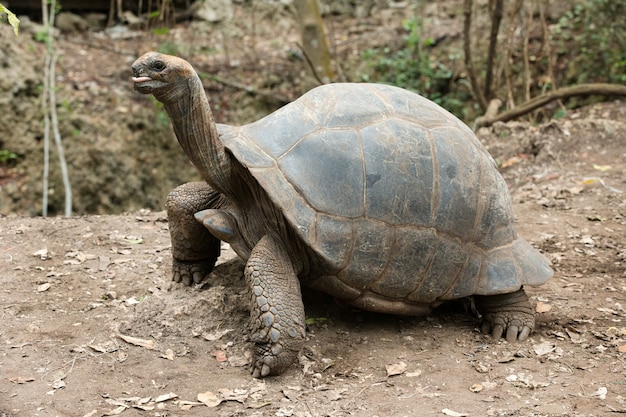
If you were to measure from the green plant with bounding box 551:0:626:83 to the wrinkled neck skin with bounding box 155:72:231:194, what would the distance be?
6844mm

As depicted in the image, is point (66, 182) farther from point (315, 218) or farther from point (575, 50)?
point (575, 50)

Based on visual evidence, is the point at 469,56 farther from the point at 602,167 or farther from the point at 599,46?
the point at 602,167

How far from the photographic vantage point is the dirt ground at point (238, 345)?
10.5 feet

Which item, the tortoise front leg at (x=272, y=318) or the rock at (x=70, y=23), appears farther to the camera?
the rock at (x=70, y=23)

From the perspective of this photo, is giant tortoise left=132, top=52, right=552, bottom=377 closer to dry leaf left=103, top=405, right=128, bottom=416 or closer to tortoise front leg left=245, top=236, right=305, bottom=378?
tortoise front leg left=245, top=236, right=305, bottom=378

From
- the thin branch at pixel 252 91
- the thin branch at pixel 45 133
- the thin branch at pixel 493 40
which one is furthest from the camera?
the thin branch at pixel 252 91

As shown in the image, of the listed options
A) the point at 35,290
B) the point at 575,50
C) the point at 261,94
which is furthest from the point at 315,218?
the point at 575,50

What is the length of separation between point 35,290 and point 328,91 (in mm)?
2194

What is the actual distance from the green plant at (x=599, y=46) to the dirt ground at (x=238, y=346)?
443cm

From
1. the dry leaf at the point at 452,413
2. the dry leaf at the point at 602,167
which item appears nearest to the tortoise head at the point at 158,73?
the dry leaf at the point at 452,413

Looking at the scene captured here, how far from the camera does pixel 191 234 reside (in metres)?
4.18

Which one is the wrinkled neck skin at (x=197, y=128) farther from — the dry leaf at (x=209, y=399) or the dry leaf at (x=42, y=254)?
the dry leaf at (x=42, y=254)

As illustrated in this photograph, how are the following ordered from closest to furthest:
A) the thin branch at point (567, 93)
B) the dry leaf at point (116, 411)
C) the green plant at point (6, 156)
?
the dry leaf at point (116, 411)
the thin branch at point (567, 93)
the green plant at point (6, 156)

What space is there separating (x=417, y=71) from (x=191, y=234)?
6.72 meters
